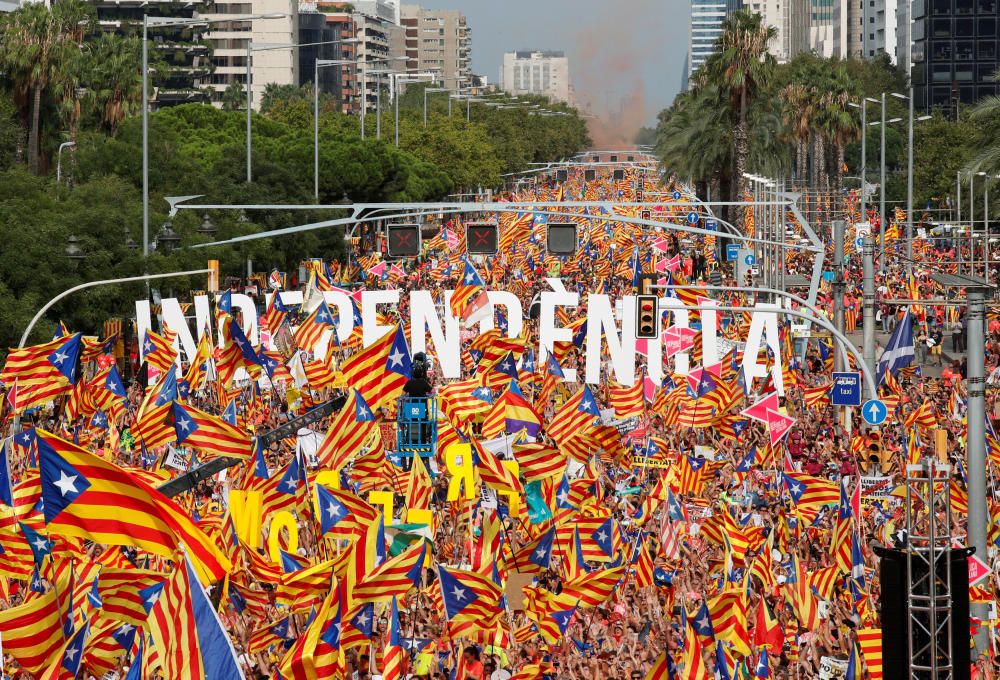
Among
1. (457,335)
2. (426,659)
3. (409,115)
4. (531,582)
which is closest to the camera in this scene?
(426,659)

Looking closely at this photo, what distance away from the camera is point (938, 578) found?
14.1m

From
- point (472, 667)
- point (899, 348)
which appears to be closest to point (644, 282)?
point (899, 348)

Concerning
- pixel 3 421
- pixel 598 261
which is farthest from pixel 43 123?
pixel 3 421

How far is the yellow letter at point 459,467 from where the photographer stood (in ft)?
76.7

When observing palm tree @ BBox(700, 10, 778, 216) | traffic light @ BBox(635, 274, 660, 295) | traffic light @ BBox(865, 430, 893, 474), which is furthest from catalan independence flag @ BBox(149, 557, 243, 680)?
palm tree @ BBox(700, 10, 778, 216)

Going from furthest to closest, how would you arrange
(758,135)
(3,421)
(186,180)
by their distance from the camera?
(758,135)
(186,180)
(3,421)

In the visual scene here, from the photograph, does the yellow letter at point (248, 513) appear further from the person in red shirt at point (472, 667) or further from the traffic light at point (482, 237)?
the traffic light at point (482, 237)

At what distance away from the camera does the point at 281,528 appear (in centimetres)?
2098

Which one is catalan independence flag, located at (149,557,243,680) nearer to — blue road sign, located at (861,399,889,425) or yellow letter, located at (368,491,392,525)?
yellow letter, located at (368,491,392,525)

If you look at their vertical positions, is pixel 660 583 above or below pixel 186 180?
below

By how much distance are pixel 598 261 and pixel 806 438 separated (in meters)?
43.0

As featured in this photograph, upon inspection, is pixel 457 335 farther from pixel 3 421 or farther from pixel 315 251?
pixel 315 251

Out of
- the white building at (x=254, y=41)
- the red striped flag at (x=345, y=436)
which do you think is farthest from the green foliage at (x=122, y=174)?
the white building at (x=254, y=41)

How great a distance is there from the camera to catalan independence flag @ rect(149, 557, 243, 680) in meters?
12.9
